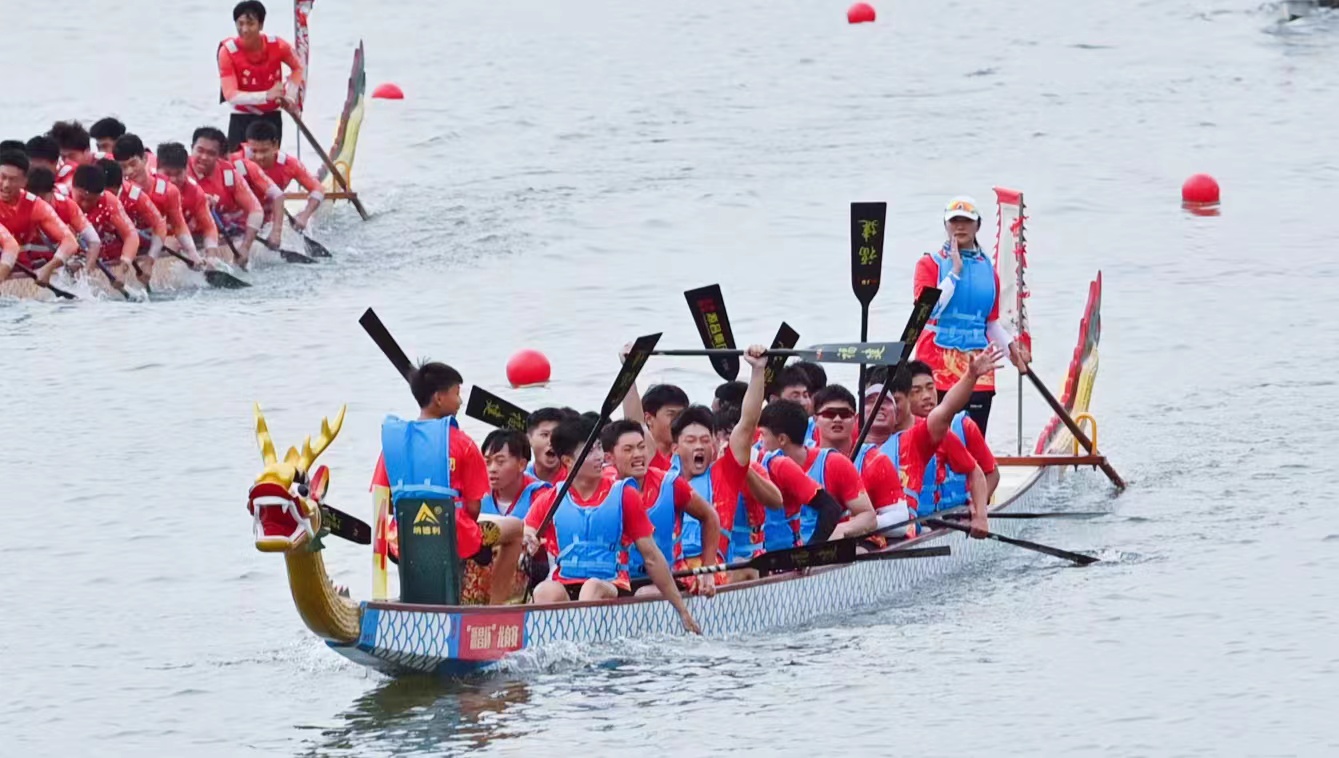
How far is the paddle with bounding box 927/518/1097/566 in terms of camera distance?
36.6 feet

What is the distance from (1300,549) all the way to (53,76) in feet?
55.0

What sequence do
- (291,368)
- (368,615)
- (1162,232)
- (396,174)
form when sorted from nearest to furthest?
(368,615) → (291,368) → (1162,232) → (396,174)

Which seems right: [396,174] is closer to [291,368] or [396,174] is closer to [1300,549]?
[291,368]

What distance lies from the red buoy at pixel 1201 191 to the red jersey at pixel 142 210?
8072 mm

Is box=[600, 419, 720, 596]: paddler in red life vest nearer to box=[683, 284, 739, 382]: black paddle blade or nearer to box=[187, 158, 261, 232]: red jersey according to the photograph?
box=[683, 284, 739, 382]: black paddle blade

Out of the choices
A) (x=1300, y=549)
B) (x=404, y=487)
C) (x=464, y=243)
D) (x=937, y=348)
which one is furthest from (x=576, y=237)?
(x=404, y=487)

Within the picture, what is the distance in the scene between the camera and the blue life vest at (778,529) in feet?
34.9

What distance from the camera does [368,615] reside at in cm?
910

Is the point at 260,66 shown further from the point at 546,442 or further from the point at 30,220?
the point at 546,442

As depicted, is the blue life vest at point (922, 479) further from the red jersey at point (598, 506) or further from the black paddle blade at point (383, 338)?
the black paddle blade at point (383, 338)

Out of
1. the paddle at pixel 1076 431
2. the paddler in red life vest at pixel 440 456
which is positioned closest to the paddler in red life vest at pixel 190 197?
the paddle at pixel 1076 431

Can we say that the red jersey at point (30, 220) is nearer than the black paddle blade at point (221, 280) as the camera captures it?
Yes

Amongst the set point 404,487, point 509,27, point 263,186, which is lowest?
point 404,487

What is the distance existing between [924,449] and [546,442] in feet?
6.30
